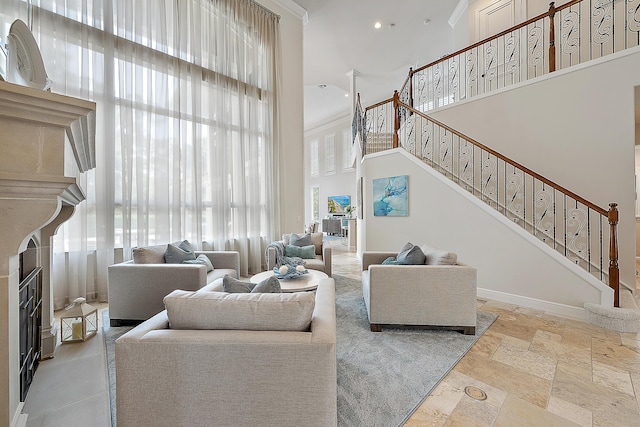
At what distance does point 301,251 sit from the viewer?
4.18 m

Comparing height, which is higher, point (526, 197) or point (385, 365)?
point (526, 197)

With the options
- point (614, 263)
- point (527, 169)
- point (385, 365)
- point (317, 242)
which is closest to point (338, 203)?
point (317, 242)

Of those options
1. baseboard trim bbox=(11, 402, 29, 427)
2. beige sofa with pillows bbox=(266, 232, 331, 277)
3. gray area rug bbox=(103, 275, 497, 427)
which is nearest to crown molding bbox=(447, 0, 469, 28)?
beige sofa with pillows bbox=(266, 232, 331, 277)

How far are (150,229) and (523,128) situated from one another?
5.78 m

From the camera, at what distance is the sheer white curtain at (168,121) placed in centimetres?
337

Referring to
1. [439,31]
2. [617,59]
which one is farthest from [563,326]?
[439,31]

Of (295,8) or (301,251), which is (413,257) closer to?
(301,251)

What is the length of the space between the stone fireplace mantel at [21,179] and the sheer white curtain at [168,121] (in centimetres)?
271

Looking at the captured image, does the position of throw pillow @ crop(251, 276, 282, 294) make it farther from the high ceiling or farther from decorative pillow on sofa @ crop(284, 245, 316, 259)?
the high ceiling

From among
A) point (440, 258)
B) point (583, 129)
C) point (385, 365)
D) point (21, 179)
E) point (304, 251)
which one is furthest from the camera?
point (304, 251)

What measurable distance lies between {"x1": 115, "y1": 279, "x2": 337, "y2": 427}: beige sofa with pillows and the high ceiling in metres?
6.58

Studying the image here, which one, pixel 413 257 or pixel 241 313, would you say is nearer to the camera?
pixel 241 313

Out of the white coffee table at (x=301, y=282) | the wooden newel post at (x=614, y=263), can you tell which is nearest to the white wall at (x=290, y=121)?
the white coffee table at (x=301, y=282)

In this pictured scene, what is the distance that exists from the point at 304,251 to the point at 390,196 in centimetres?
199
